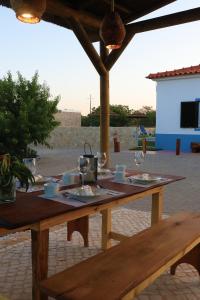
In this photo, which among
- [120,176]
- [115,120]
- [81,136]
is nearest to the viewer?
[120,176]

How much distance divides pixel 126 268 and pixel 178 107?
38.9 feet

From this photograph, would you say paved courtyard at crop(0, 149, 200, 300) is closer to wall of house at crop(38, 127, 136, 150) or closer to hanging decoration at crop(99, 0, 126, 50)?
hanging decoration at crop(99, 0, 126, 50)

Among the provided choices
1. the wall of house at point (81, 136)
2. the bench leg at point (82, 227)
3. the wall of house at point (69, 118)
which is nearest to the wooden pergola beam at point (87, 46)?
the bench leg at point (82, 227)

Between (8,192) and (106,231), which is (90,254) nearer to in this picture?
(106,231)

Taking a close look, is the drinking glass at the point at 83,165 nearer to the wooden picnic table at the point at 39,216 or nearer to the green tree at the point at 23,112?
the wooden picnic table at the point at 39,216

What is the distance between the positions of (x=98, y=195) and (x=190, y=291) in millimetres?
1036

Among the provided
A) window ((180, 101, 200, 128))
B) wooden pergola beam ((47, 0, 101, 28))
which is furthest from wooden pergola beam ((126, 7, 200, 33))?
window ((180, 101, 200, 128))

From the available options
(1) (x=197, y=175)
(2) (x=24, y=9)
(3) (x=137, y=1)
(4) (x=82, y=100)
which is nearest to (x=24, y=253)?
(2) (x=24, y=9)

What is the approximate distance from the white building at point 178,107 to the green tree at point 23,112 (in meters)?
5.09

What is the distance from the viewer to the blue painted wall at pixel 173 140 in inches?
498

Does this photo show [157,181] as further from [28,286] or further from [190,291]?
[28,286]

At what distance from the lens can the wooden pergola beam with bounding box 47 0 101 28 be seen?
393 cm

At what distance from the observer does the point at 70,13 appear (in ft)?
13.6

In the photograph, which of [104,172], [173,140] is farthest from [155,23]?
[173,140]
